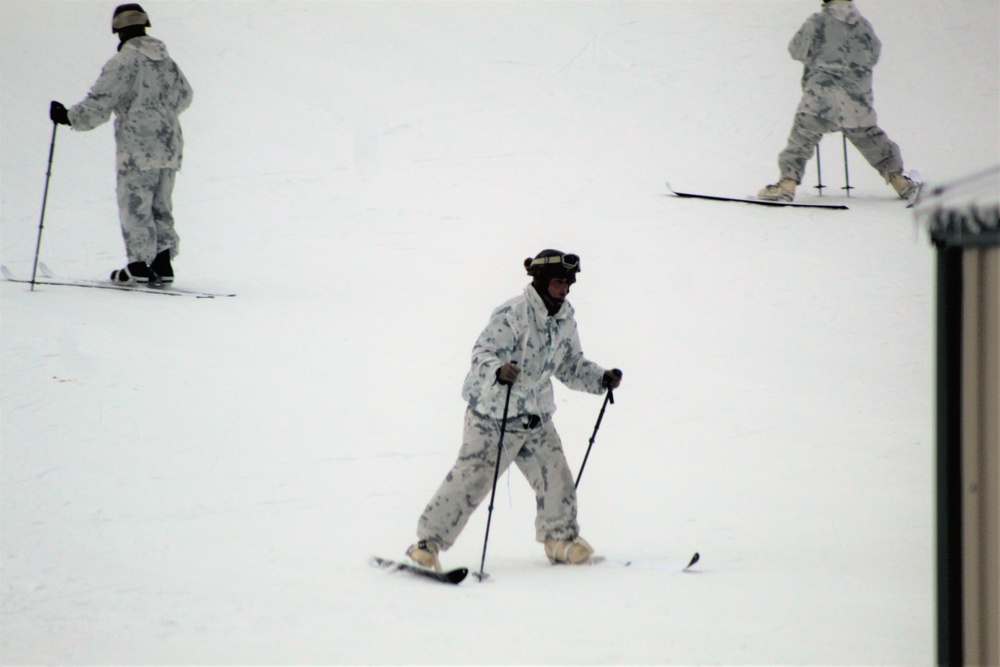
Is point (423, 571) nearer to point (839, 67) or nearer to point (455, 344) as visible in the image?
point (455, 344)

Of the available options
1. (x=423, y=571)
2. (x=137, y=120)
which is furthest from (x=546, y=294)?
(x=137, y=120)

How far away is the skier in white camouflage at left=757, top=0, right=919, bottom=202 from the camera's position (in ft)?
30.3

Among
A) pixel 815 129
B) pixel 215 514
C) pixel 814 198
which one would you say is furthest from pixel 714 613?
pixel 814 198

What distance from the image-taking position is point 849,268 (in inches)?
333

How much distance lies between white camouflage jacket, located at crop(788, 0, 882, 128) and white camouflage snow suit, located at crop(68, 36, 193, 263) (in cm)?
415

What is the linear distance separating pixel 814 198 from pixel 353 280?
141 inches

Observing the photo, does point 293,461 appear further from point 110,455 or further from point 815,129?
point 815,129

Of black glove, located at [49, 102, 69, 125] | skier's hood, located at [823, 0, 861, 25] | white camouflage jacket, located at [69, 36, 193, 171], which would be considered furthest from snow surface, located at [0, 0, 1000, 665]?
skier's hood, located at [823, 0, 861, 25]

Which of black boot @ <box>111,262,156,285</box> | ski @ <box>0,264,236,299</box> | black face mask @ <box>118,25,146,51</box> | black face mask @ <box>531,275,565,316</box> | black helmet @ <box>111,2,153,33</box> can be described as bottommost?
black face mask @ <box>531,275,565,316</box>

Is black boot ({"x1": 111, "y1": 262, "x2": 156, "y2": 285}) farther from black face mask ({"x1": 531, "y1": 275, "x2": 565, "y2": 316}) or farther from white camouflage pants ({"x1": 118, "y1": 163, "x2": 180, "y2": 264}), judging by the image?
black face mask ({"x1": 531, "y1": 275, "x2": 565, "y2": 316})

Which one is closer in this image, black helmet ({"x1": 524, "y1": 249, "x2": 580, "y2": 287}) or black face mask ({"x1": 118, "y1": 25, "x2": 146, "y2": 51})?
black helmet ({"x1": 524, "y1": 249, "x2": 580, "y2": 287})

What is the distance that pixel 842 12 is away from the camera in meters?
9.37

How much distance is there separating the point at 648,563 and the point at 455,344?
2.92 metres

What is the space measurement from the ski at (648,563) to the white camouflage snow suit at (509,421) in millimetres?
229
